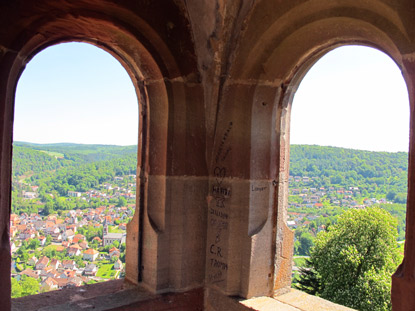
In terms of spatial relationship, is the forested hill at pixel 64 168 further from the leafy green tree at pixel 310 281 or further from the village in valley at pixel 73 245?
the leafy green tree at pixel 310 281

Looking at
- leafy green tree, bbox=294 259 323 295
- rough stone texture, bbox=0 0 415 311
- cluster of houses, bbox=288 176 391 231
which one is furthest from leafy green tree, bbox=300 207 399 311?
rough stone texture, bbox=0 0 415 311

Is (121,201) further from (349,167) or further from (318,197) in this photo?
(349,167)

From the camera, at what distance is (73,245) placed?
838cm

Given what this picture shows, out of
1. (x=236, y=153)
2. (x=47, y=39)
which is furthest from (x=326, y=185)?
(x=47, y=39)

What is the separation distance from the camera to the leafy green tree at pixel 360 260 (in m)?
11.2

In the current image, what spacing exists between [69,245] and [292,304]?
7124mm

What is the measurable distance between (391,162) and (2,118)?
46.3ft

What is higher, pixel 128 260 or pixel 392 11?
pixel 392 11

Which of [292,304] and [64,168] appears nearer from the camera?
[292,304]

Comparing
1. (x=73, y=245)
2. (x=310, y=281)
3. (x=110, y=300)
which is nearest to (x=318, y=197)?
(x=310, y=281)

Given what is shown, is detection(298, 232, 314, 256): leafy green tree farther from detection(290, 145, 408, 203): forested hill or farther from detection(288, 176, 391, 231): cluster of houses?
detection(290, 145, 408, 203): forested hill

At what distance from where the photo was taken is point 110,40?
9.04ft

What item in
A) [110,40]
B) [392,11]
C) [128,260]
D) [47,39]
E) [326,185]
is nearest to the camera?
[392,11]

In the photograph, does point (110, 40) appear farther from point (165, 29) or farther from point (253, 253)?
point (253, 253)
